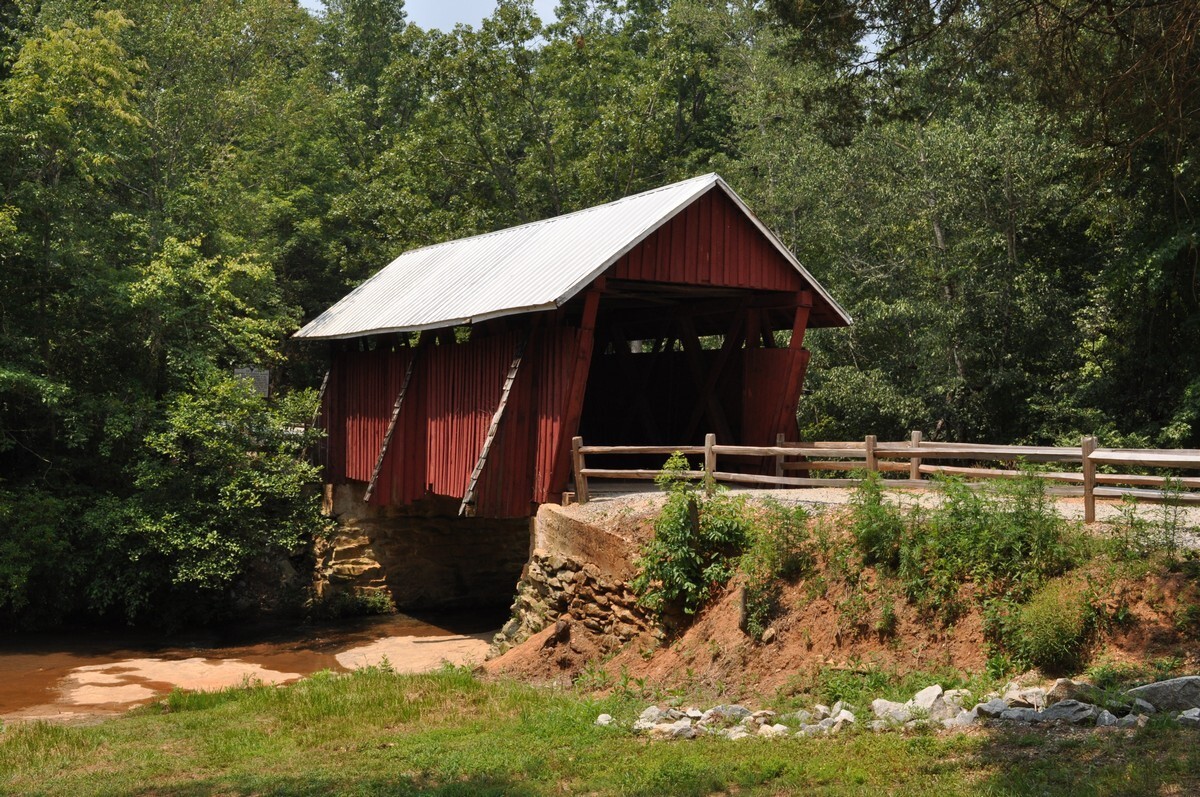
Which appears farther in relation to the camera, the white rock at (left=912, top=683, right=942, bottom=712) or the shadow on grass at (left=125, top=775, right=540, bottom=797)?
the white rock at (left=912, top=683, right=942, bottom=712)

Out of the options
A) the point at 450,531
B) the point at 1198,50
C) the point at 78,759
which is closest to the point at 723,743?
the point at 78,759

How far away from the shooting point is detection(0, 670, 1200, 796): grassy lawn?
261 inches

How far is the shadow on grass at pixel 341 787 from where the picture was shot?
7172 millimetres

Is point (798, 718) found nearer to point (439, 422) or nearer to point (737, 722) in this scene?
point (737, 722)

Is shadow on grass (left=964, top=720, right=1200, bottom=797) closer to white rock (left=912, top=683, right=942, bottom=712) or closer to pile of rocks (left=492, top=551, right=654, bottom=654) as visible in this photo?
white rock (left=912, top=683, right=942, bottom=712)

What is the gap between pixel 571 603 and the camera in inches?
518

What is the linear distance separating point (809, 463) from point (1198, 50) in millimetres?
6278

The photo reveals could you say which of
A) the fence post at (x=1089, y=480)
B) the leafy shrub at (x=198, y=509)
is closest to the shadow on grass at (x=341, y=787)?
the fence post at (x=1089, y=480)

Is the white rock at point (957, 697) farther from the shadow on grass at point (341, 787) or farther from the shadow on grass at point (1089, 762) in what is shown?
the shadow on grass at point (341, 787)

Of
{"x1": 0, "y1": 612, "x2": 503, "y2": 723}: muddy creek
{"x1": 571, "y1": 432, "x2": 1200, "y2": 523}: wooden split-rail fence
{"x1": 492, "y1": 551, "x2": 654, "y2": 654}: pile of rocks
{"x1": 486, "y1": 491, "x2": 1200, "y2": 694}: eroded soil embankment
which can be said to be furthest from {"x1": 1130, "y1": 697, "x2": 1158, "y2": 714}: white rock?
{"x1": 0, "y1": 612, "x2": 503, "y2": 723}: muddy creek

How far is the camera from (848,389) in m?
23.2

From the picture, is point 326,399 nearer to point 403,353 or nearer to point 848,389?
point 403,353

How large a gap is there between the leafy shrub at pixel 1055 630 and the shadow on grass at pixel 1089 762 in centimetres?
140

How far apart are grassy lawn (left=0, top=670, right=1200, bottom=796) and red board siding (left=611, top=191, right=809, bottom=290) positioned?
579 centimetres
